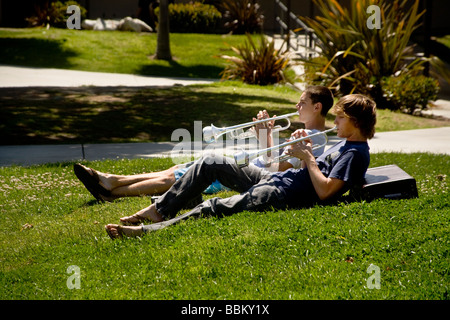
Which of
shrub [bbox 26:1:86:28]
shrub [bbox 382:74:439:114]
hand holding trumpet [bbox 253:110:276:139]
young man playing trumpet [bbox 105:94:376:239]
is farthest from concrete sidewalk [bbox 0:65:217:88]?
young man playing trumpet [bbox 105:94:376:239]

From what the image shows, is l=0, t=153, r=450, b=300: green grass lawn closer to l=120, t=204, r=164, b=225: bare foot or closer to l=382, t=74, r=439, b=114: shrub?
l=120, t=204, r=164, b=225: bare foot

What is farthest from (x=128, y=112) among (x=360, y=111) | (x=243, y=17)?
(x=243, y=17)

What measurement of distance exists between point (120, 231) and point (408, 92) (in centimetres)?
888

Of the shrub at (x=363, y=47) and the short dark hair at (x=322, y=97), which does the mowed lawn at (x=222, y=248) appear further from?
the shrub at (x=363, y=47)

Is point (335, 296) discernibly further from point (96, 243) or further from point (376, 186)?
point (96, 243)

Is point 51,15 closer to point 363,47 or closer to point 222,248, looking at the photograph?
point 363,47

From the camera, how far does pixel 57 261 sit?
14.4 feet

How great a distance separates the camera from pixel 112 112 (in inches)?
431

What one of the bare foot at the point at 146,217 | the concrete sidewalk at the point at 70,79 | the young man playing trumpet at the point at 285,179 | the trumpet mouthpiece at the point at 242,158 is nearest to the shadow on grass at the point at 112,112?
the concrete sidewalk at the point at 70,79

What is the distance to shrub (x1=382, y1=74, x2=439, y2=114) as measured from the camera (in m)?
12.1

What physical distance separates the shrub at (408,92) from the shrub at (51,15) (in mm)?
14952

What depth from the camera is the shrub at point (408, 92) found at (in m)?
12.1

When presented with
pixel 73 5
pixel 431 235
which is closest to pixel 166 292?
pixel 431 235
